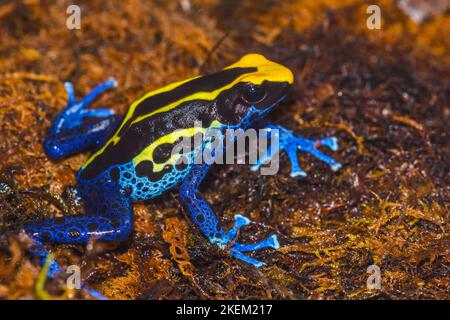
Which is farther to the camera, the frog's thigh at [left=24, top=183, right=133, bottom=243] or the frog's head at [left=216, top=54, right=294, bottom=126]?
the frog's head at [left=216, top=54, right=294, bottom=126]

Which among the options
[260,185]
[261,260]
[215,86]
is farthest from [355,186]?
[215,86]

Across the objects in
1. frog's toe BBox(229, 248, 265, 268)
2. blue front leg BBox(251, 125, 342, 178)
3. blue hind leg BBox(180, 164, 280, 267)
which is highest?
blue front leg BBox(251, 125, 342, 178)

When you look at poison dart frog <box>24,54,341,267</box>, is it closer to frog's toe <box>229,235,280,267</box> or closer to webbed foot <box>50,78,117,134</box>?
frog's toe <box>229,235,280,267</box>

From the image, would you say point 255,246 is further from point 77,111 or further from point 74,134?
point 77,111

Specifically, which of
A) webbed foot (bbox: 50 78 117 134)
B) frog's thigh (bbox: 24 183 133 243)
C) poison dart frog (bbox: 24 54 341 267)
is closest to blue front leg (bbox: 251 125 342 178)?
poison dart frog (bbox: 24 54 341 267)

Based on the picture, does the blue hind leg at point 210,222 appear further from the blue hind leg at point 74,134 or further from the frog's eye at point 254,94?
the blue hind leg at point 74,134
